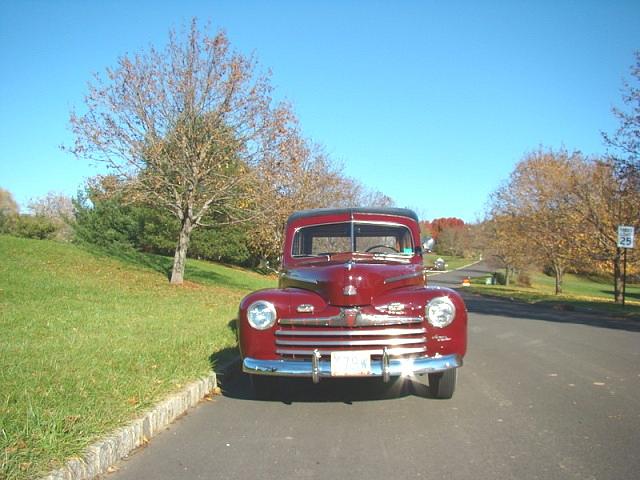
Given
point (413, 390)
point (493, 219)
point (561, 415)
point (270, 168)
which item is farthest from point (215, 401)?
point (493, 219)

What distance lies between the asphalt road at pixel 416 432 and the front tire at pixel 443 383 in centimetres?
10

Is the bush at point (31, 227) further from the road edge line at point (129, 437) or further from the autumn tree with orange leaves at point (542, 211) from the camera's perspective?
the road edge line at point (129, 437)

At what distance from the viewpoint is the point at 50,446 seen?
139 inches

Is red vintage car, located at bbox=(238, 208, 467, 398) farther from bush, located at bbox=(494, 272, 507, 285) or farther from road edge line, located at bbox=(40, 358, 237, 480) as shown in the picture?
bush, located at bbox=(494, 272, 507, 285)

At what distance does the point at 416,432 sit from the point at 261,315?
1.73m

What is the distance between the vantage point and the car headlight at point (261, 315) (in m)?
5.22

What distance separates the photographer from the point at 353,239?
6809mm

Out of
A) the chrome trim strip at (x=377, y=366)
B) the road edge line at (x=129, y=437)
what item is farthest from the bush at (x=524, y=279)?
the road edge line at (x=129, y=437)

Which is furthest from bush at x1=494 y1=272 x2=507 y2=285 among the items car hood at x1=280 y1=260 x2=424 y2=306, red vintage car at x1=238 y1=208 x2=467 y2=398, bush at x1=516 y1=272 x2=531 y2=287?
red vintage car at x1=238 y1=208 x2=467 y2=398

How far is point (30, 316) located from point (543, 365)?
7656 mm

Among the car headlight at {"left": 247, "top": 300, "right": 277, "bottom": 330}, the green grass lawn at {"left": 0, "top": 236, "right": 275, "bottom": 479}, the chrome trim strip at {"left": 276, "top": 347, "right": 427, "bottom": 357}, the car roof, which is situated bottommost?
the green grass lawn at {"left": 0, "top": 236, "right": 275, "bottom": 479}

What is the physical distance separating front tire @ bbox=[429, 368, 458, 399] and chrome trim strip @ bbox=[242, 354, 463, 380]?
0.44 metres

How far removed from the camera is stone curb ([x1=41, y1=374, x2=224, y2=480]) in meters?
3.46

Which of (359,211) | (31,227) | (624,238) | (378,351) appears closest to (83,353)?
(378,351)
